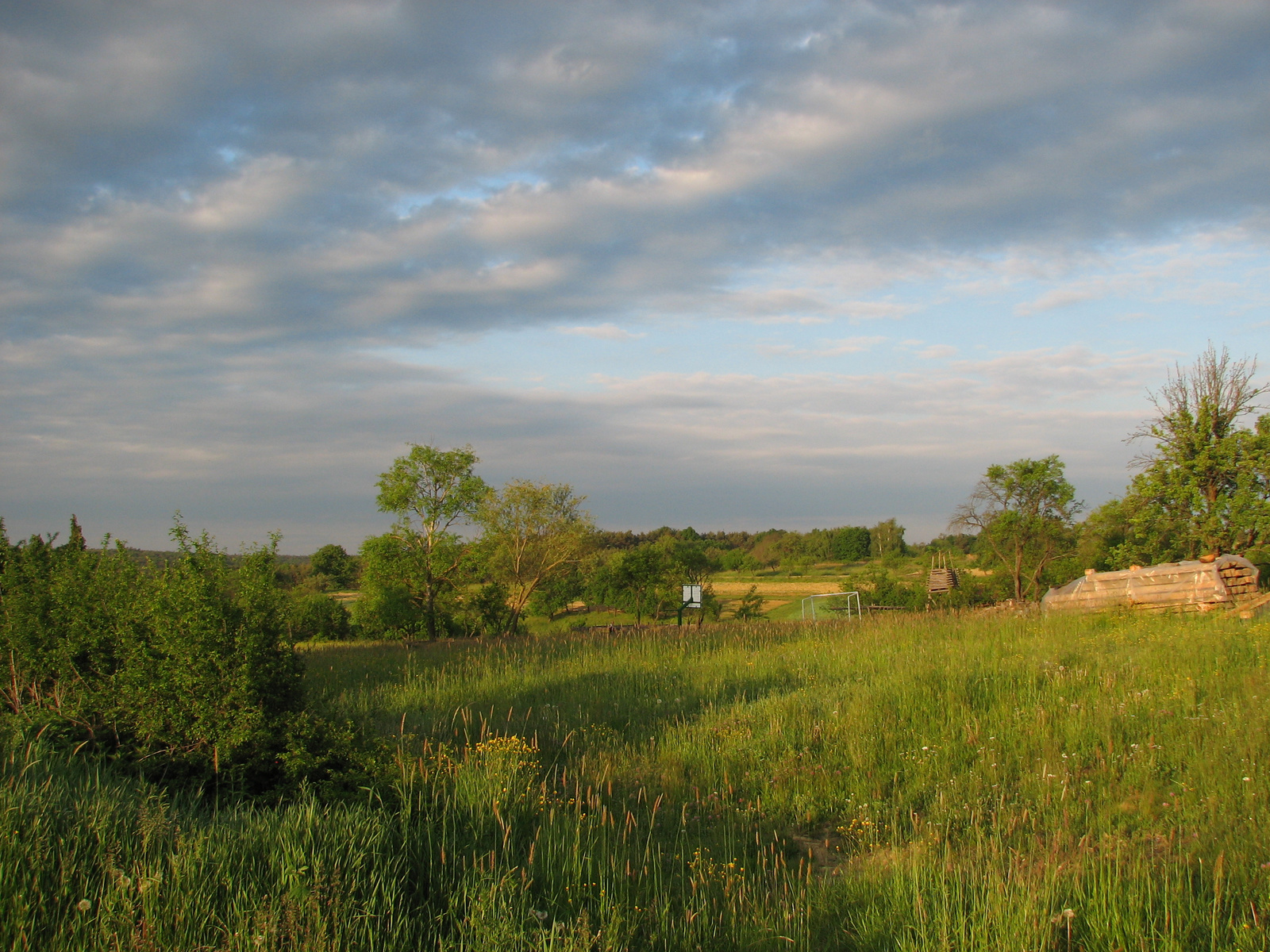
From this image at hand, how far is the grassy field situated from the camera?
3.34 metres

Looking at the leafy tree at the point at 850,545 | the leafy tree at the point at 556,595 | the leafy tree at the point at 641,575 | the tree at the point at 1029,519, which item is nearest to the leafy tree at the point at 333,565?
the leafy tree at the point at 556,595

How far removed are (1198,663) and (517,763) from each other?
871 cm

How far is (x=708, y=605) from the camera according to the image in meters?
39.5

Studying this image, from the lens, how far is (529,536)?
31.2m

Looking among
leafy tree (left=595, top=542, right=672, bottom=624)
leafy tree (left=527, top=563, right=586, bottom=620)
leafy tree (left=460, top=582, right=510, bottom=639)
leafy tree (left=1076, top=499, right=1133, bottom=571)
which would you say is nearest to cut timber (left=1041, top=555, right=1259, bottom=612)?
leafy tree (left=1076, top=499, right=1133, bottom=571)

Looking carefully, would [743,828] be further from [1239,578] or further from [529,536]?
[529,536]

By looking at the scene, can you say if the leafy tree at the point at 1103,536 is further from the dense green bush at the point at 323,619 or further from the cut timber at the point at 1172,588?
the dense green bush at the point at 323,619

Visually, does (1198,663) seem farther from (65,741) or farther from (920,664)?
(65,741)

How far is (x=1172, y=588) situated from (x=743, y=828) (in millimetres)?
11849

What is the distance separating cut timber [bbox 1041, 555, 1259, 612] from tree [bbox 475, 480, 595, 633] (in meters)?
20.4

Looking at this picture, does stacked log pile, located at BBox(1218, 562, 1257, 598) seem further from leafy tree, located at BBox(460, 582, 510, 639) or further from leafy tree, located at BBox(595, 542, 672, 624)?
leafy tree, located at BBox(595, 542, 672, 624)

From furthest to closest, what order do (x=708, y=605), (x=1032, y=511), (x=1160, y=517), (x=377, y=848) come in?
(x=708, y=605) → (x=1032, y=511) → (x=1160, y=517) → (x=377, y=848)

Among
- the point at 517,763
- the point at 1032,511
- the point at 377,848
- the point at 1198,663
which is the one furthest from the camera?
the point at 1032,511

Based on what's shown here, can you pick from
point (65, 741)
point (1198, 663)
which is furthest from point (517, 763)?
point (1198, 663)
